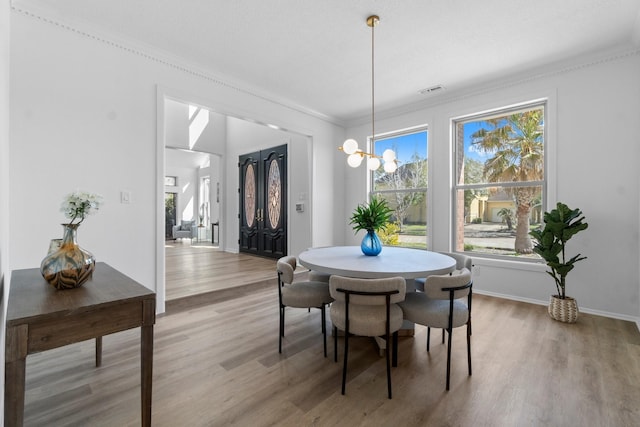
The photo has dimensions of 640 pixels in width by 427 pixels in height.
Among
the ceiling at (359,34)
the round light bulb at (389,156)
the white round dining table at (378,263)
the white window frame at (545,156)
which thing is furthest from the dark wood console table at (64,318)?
the white window frame at (545,156)

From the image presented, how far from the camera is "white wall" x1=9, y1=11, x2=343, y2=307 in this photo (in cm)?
252

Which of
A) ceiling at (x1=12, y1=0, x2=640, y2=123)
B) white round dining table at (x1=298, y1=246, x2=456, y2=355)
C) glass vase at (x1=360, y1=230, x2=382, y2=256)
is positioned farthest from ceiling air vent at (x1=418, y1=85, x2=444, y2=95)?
glass vase at (x1=360, y1=230, x2=382, y2=256)

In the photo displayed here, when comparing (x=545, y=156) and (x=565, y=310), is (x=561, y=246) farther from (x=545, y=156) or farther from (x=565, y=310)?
(x=545, y=156)

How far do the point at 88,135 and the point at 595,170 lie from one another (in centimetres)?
528

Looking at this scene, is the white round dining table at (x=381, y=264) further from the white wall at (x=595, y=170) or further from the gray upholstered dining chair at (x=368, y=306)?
the white wall at (x=595, y=170)

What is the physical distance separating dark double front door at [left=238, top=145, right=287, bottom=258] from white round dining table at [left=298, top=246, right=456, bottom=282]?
326cm

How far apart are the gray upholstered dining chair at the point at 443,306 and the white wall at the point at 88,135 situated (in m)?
2.71

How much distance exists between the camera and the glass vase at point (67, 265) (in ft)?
4.82

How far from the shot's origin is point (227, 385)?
6.51 ft

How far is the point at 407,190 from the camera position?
500cm

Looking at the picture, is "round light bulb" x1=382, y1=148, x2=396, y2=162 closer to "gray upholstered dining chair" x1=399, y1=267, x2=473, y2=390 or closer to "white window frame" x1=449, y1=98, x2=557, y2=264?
"gray upholstered dining chair" x1=399, y1=267, x2=473, y2=390

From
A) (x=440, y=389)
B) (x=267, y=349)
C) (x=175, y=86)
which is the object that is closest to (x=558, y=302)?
(x=440, y=389)

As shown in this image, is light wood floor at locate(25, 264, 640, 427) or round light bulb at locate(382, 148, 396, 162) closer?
light wood floor at locate(25, 264, 640, 427)

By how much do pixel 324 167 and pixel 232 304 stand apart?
114 inches
